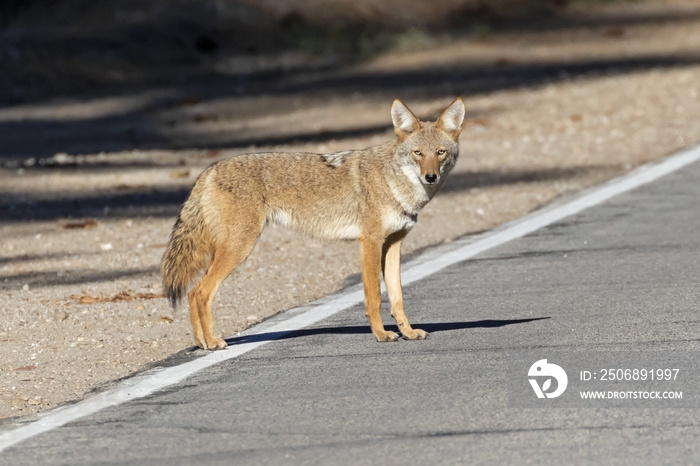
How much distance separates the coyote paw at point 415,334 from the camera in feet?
25.7

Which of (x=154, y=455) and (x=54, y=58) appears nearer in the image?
(x=154, y=455)

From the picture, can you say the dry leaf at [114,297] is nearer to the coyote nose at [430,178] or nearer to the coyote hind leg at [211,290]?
the coyote hind leg at [211,290]

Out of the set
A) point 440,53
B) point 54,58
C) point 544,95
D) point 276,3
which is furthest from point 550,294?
point 276,3

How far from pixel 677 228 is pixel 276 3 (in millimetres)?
23236

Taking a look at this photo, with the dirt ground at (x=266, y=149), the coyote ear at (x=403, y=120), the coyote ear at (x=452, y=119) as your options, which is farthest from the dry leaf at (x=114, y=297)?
the coyote ear at (x=452, y=119)

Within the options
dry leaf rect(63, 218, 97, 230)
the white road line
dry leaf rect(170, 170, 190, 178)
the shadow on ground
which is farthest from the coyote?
dry leaf rect(170, 170, 190, 178)

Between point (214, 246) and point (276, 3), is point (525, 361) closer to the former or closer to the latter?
point (214, 246)

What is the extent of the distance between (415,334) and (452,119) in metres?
1.50

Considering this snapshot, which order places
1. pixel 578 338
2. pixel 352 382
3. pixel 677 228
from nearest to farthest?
pixel 352 382 → pixel 578 338 → pixel 677 228

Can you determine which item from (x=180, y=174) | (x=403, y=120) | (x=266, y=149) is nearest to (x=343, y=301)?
(x=403, y=120)

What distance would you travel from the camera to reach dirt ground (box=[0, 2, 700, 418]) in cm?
881

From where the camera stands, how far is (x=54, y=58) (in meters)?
29.2

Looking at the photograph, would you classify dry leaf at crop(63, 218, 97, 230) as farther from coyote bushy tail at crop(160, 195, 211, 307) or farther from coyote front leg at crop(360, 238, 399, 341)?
coyote front leg at crop(360, 238, 399, 341)

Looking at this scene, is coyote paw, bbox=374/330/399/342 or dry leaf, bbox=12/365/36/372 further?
coyote paw, bbox=374/330/399/342
